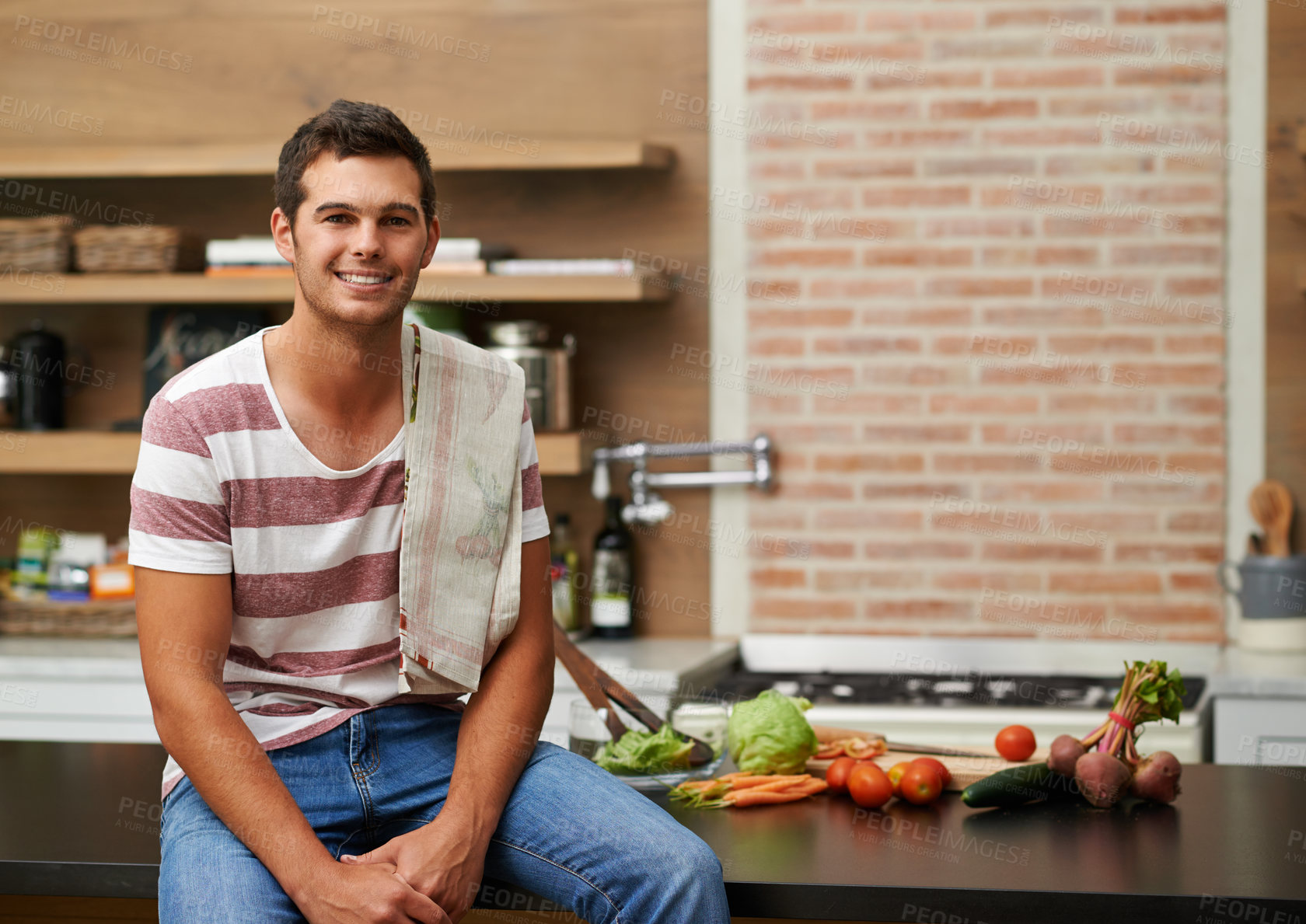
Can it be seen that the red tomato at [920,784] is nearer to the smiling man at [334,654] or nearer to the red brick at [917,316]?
the smiling man at [334,654]

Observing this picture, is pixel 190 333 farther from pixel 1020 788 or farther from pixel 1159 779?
pixel 1159 779

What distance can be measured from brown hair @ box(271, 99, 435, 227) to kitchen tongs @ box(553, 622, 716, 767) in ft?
1.83

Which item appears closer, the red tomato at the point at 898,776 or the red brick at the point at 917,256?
the red tomato at the point at 898,776

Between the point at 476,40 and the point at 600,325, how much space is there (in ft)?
2.50

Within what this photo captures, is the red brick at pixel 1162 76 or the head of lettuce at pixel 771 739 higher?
the red brick at pixel 1162 76

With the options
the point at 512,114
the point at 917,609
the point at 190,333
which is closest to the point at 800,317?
the point at 917,609

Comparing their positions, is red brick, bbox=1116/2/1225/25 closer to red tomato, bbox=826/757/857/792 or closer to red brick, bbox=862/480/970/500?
red brick, bbox=862/480/970/500

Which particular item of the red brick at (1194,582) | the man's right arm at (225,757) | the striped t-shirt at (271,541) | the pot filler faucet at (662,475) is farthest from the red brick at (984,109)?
the man's right arm at (225,757)

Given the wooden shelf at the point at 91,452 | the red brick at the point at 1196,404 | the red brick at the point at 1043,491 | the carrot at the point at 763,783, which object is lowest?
the carrot at the point at 763,783

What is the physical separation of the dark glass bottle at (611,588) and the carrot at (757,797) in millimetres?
1605

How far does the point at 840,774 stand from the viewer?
5.20 ft

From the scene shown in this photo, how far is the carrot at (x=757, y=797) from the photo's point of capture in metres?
1.55

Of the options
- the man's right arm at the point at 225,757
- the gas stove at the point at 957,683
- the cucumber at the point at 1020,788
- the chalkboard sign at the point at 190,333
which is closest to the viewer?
the man's right arm at the point at 225,757

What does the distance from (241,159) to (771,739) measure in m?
2.10
